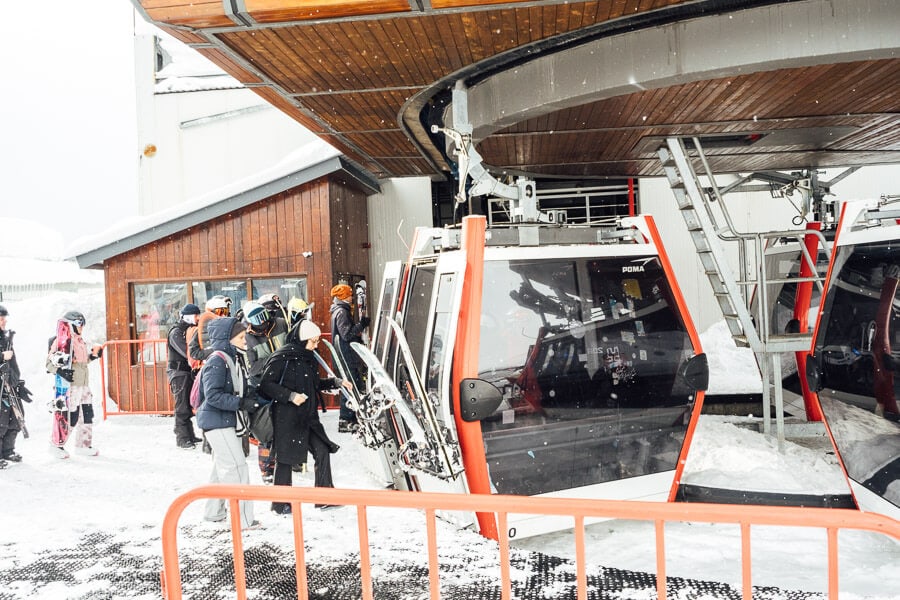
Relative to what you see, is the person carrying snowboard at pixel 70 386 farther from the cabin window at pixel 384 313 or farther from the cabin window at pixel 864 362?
the cabin window at pixel 864 362

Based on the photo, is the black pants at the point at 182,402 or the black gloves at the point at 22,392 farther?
the black pants at the point at 182,402

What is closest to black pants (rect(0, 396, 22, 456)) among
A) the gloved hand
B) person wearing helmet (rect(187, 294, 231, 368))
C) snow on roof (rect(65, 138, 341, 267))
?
the gloved hand

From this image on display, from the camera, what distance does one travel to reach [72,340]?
7.69m

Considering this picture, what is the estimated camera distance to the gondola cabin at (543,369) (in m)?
4.31

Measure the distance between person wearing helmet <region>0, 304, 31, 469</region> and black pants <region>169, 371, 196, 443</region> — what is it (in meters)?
1.52

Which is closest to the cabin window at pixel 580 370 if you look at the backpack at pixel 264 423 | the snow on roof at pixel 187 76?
the backpack at pixel 264 423

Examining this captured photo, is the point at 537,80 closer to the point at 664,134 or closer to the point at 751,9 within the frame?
the point at 751,9

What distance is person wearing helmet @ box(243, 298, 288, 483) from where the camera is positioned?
5.49 m

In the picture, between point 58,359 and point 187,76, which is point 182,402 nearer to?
point 58,359

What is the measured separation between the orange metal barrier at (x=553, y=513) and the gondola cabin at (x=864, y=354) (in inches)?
90.0

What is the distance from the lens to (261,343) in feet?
22.0

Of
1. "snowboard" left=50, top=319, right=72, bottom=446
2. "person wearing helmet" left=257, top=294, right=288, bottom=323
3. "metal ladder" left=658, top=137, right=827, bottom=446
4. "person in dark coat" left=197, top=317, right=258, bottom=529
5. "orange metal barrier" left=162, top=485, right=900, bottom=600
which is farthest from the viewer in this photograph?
"snowboard" left=50, top=319, right=72, bottom=446

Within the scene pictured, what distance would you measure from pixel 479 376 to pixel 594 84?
2714mm

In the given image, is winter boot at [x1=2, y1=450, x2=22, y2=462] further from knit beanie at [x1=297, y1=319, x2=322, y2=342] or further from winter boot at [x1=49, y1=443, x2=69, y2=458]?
knit beanie at [x1=297, y1=319, x2=322, y2=342]
